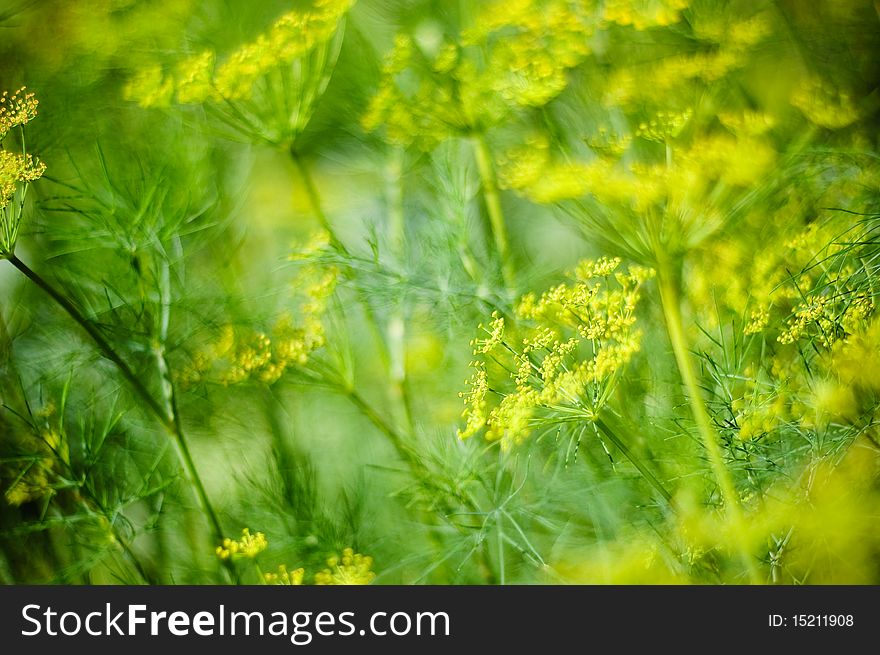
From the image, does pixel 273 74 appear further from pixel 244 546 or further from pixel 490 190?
pixel 244 546

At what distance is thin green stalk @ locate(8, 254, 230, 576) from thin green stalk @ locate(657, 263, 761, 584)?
2.21 ft

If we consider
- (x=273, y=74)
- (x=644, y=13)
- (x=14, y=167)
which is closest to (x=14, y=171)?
(x=14, y=167)

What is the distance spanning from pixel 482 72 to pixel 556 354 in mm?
409

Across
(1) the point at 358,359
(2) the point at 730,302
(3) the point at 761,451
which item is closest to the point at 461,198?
(1) the point at 358,359

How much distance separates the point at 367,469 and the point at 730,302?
55 centimetres

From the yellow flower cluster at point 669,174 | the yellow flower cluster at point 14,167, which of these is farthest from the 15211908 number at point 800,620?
the yellow flower cluster at point 14,167

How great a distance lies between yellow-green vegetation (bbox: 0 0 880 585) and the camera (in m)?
0.92

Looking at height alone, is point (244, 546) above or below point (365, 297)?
below

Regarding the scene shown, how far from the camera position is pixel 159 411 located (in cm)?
97

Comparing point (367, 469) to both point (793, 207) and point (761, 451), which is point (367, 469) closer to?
point (761, 451)

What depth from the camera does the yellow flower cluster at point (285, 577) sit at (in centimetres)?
94

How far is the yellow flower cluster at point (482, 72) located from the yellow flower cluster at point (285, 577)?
2.02 ft

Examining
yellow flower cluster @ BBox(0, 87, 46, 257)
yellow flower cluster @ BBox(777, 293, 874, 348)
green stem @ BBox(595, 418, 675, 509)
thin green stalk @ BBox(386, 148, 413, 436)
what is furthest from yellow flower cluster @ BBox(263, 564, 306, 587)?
yellow flower cluster @ BBox(777, 293, 874, 348)

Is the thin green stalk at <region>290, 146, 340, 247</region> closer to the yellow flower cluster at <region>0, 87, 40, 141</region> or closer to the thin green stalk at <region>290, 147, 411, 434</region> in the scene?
the thin green stalk at <region>290, 147, 411, 434</region>
